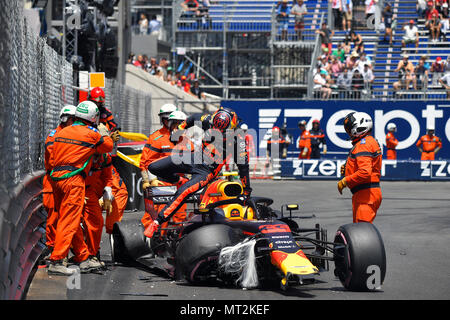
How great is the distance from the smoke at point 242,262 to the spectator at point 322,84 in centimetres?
2094

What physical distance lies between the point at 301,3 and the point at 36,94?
79.6 ft

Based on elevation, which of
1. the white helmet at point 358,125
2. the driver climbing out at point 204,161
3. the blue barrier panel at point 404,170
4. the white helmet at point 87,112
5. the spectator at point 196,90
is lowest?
the blue barrier panel at point 404,170

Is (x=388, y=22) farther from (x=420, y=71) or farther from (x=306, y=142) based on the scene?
(x=306, y=142)

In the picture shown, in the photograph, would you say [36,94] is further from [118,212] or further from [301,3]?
[301,3]

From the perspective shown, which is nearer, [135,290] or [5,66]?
[5,66]

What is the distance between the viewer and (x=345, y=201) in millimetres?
17750

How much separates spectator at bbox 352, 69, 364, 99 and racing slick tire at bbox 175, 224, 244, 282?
68.6ft

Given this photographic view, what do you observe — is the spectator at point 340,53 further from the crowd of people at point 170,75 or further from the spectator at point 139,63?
the spectator at point 139,63

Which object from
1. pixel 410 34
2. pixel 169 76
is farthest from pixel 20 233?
pixel 410 34

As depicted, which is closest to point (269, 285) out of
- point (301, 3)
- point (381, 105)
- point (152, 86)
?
point (381, 105)

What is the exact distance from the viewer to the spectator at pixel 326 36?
32.6 metres

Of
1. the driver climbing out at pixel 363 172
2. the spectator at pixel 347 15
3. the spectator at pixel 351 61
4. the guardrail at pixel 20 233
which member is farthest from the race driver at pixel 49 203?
the spectator at pixel 347 15

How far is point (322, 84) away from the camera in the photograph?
29219 mm

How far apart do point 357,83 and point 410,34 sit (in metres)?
4.24
